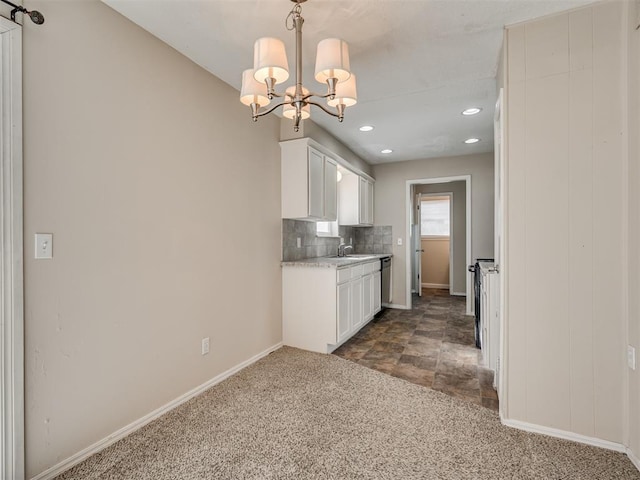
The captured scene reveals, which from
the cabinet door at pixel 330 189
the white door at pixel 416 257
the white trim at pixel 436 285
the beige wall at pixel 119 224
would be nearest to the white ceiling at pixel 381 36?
the beige wall at pixel 119 224

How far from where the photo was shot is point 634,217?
5.69ft

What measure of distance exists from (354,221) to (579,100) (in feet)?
10.9

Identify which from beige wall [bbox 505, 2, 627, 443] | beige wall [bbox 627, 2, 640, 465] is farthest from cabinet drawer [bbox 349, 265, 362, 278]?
beige wall [bbox 627, 2, 640, 465]

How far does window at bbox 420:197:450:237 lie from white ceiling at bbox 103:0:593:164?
452 cm

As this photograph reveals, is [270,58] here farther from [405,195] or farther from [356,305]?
[405,195]

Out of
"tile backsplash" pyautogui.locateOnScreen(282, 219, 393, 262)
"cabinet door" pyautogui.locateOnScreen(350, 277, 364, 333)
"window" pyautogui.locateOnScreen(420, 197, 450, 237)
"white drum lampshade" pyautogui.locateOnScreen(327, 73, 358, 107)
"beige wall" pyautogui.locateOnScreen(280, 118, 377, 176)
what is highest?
"beige wall" pyautogui.locateOnScreen(280, 118, 377, 176)

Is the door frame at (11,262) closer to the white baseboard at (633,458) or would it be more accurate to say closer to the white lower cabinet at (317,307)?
the white lower cabinet at (317,307)

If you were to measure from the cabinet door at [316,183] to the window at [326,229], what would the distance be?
79cm

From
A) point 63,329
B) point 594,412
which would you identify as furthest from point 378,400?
point 63,329

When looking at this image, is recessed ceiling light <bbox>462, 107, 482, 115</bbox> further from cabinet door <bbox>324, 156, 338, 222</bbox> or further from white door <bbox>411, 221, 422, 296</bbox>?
white door <bbox>411, 221, 422, 296</bbox>

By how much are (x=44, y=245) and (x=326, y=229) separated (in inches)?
138

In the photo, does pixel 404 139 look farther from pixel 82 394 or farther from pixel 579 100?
pixel 82 394

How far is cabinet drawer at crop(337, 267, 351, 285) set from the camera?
3.44m

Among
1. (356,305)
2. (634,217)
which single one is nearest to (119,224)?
(356,305)
